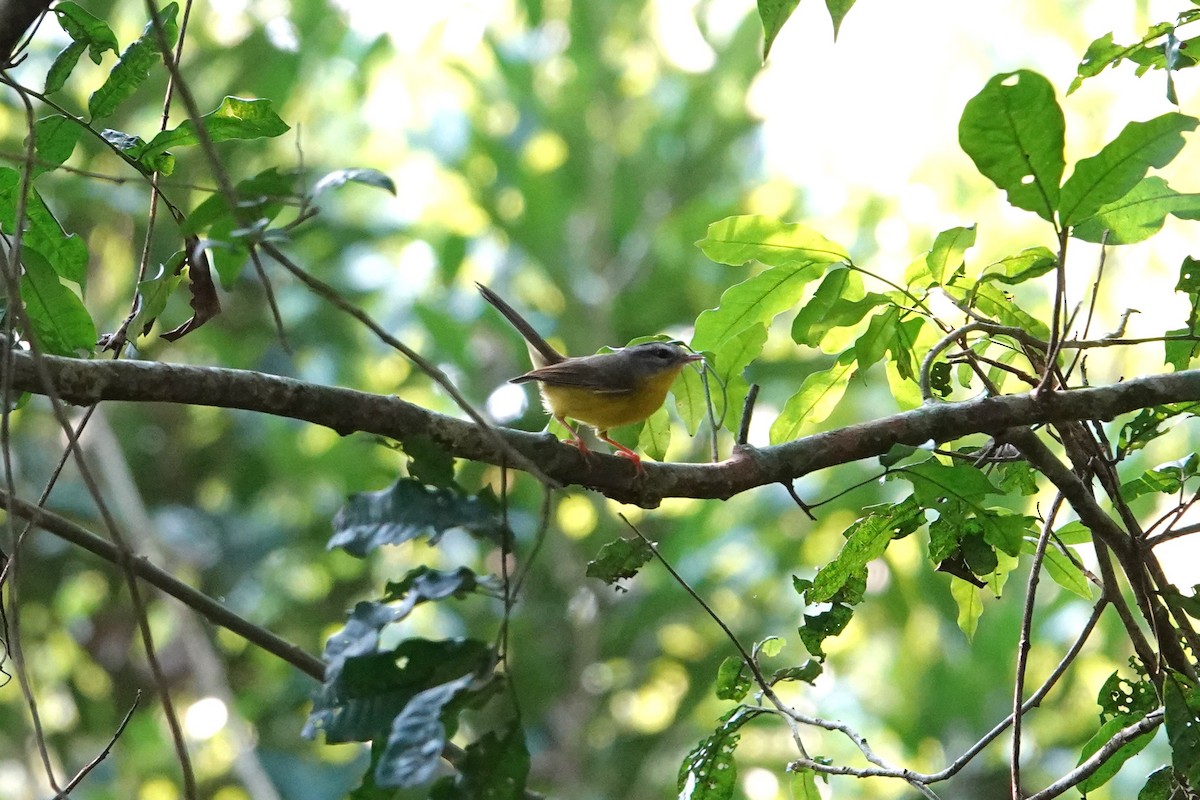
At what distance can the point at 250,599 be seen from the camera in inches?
265

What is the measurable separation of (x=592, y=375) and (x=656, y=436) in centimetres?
95

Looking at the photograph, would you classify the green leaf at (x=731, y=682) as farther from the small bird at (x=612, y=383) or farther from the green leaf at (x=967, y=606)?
the small bird at (x=612, y=383)

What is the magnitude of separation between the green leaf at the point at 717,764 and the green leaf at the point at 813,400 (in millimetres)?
538

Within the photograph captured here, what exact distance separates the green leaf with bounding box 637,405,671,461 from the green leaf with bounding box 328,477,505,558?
3.88 ft

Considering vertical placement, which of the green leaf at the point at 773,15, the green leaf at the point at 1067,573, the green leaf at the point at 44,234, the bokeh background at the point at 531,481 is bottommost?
the green leaf at the point at 1067,573

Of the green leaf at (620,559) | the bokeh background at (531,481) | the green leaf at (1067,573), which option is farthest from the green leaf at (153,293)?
the bokeh background at (531,481)

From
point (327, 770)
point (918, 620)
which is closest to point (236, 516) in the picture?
point (327, 770)

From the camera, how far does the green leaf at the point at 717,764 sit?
6.15ft

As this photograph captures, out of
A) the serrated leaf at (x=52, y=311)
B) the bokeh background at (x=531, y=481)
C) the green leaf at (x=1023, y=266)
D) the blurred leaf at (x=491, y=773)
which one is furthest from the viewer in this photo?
the bokeh background at (x=531, y=481)

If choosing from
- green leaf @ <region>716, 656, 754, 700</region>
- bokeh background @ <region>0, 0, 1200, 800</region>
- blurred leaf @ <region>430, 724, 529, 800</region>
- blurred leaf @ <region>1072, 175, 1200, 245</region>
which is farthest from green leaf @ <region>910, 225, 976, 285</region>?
bokeh background @ <region>0, 0, 1200, 800</region>

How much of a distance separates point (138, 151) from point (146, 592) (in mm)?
4992

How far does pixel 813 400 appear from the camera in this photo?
2105 mm

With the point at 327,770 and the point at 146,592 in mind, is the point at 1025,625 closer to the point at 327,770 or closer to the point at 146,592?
the point at 327,770

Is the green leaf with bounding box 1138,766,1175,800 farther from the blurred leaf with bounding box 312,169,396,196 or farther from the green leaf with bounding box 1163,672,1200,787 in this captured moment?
the blurred leaf with bounding box 312,169,396,196
